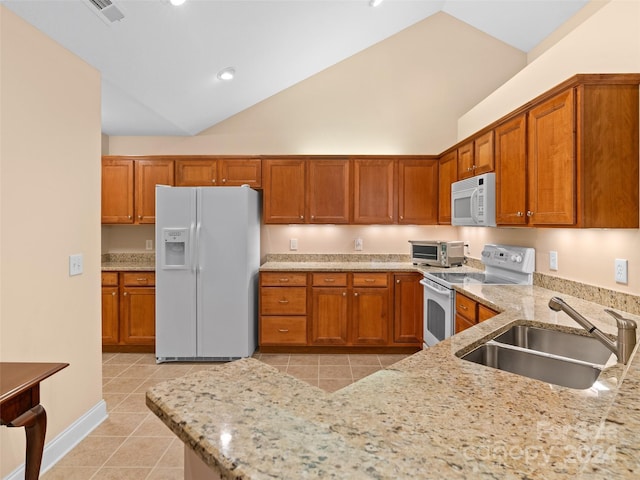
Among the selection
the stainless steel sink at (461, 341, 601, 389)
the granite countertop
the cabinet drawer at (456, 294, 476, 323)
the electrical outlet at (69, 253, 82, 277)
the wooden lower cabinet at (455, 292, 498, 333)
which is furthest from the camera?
the cabinet drawer at (456, 294, 476, 323)

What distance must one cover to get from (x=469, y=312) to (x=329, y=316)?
1.58 metres

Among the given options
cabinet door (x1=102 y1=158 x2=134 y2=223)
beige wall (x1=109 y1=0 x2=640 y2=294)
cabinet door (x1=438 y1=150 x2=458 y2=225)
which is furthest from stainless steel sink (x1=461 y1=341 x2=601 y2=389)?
cabinet door (x1=102 y1=158 x2=134 y2=223)

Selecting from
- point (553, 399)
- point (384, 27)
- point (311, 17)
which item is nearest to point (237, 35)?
point (311, 17)

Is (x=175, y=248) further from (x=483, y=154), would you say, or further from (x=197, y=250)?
(x=483, y=154)

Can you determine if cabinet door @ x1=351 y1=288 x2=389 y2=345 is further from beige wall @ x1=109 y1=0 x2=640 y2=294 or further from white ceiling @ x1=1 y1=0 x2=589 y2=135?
white ceiling @ x1=1 y1=0 x2=589 y2=135

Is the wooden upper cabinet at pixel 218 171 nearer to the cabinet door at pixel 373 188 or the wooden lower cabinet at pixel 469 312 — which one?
the cabinet door at pixel 373 188

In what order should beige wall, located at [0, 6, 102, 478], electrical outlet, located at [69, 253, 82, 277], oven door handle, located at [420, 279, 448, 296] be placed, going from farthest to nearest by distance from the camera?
oven door handle, located at [420, 279, 448, 296]
electrical outlet, located at [69, 253, 82, 277]
beige wall, located at [0, 6, 102, 478]

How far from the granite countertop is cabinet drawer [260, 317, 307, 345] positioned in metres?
2.77

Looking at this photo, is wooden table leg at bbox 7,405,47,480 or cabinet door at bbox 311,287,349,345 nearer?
wooden table leg at bbox 7,405,47,480

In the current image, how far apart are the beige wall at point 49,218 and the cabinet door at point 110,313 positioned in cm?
145

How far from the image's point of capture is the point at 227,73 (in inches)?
130

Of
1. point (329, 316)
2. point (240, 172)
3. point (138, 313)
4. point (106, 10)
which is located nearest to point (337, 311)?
point (329, 316)

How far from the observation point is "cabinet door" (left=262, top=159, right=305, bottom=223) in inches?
159

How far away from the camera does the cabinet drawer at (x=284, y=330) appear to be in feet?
12.3
